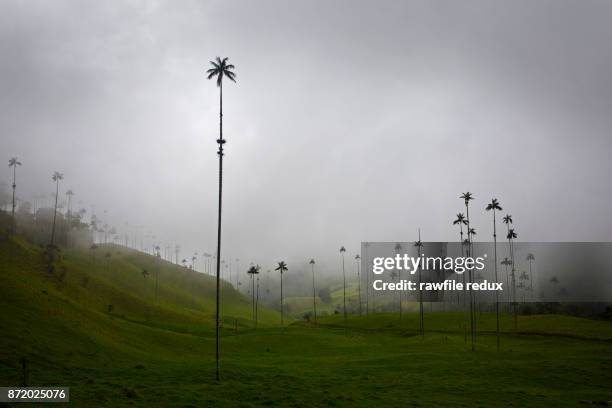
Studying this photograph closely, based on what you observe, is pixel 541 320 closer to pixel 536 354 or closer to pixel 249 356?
pixel 536 354

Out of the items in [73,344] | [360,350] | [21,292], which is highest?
[21,292]

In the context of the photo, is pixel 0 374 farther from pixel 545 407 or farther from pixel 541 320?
pixel 541 320

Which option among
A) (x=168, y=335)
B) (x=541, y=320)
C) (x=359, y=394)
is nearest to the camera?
(x=359, y=394)

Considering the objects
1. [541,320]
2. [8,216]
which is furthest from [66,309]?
[8,216]

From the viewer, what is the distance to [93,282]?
16262 cm

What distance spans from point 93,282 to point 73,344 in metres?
118

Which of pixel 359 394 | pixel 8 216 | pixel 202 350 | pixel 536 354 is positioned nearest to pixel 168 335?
pixel 202 350

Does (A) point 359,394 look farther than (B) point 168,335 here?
No

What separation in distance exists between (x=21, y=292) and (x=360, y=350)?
59.2 meters

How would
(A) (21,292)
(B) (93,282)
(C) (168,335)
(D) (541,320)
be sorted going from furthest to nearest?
(B) (93,282) < (D) (541,320) < (C) (168,335) < (A) (21,292)

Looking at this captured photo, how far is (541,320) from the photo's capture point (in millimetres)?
131875

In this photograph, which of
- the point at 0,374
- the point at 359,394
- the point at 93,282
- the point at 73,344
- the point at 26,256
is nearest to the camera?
the point at 0,374

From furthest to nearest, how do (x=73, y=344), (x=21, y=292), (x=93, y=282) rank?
(x=93, y=282)
(x=21, y=292)
(x=73, y=344)

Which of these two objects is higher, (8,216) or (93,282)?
(8,216)
